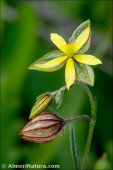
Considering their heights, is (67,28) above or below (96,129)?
above

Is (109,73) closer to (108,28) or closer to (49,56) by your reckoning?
(108,28)

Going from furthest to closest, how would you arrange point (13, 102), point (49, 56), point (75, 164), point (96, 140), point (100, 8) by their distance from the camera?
point (100, 8) < point (96, 140) < point (13, 102) < point (75, 164) < point (49, 56)

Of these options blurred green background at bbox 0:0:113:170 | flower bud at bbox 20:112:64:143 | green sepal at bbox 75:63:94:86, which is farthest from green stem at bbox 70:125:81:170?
blurred green background at bbox 0:0:113:170

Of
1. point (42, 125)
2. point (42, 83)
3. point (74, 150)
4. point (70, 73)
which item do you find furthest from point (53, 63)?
point (42, 83)

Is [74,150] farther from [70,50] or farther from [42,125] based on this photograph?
[70,50]

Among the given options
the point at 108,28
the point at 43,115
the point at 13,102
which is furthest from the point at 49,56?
the point at 108,28

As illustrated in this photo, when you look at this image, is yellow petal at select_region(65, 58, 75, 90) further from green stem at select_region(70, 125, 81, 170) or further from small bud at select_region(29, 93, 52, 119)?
green stem at select_region(70, 125, 81, 170)
